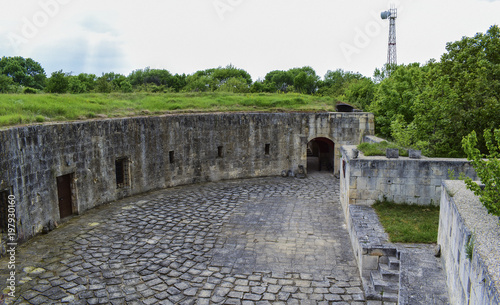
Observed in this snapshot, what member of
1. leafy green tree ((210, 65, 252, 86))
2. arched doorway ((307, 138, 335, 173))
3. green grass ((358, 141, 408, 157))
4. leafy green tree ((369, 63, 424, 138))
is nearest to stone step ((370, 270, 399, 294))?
green grass ((358, 141, 408, 157))

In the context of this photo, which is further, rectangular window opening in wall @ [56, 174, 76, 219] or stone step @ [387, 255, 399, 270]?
rectangular window opening in wall @ [56, 174, 76, 219]

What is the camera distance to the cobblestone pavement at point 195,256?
809cm

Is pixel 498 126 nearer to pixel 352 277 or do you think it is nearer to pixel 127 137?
pixel 352 277

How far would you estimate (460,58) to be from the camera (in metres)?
17.2

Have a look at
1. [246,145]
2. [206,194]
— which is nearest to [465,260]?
[206,194]

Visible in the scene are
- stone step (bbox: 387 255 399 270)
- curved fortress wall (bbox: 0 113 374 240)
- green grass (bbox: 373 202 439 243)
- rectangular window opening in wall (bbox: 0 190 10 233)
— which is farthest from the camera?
curved fortress wall (bbox: 0 113 374 240)

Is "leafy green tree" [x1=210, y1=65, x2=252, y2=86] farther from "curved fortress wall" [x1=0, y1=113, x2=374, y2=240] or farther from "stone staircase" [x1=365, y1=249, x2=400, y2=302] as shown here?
"stone staircase" [x1=365, y1=249, x2=400, y2=302]

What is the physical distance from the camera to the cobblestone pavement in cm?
809

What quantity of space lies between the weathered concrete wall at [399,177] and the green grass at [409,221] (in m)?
0.31

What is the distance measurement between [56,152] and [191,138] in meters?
6.85

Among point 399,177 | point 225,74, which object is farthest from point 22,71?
point 399,177

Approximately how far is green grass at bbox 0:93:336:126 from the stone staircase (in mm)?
11226

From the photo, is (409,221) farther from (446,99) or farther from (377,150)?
(446,99)

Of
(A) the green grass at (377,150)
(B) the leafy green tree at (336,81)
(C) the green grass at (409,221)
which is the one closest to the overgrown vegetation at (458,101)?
(A) the green grass at (377,150)
